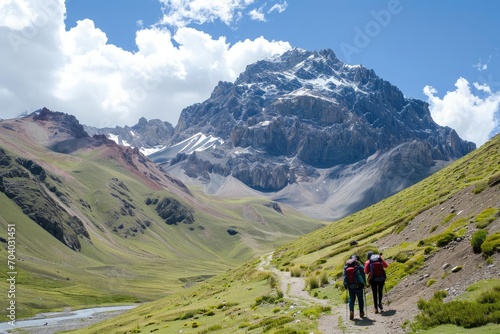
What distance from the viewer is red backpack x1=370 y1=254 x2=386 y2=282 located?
90.2 feet

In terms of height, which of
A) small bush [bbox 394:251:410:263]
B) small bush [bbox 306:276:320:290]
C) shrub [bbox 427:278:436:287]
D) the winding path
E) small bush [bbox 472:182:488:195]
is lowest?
the winding path

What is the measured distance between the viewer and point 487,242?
2706 centimetres

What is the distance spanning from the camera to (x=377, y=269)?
27.5 m

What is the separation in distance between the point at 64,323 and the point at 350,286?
11934 cm

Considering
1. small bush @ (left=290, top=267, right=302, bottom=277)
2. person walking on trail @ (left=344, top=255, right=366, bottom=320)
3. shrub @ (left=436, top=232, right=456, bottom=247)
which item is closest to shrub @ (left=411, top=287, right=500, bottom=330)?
person walking on trail @ (left=344, top=255, right=366, bottom=320)

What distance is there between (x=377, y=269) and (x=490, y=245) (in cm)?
658

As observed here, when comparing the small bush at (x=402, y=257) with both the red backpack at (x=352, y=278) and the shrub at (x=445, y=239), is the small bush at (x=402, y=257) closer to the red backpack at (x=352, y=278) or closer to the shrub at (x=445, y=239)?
the shrub at (x=445, y=239)

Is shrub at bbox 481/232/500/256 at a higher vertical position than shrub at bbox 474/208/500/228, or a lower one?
lower

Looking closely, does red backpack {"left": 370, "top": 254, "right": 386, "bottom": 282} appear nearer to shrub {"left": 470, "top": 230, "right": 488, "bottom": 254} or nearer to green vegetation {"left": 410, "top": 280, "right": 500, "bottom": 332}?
green vegetation {"left": 410, "top": 280, "right": 500, "bottom": 332}

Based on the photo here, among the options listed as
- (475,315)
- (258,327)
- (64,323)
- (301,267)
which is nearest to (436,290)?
(475,315)

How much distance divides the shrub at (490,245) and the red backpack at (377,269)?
5.96 metres

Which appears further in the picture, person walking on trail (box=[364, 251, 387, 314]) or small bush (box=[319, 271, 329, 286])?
small bush (box=[319, 271, 329, 286])

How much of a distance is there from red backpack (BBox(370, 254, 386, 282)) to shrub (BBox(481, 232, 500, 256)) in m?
5.96

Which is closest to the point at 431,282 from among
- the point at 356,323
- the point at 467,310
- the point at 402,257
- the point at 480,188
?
the point at 356,323
